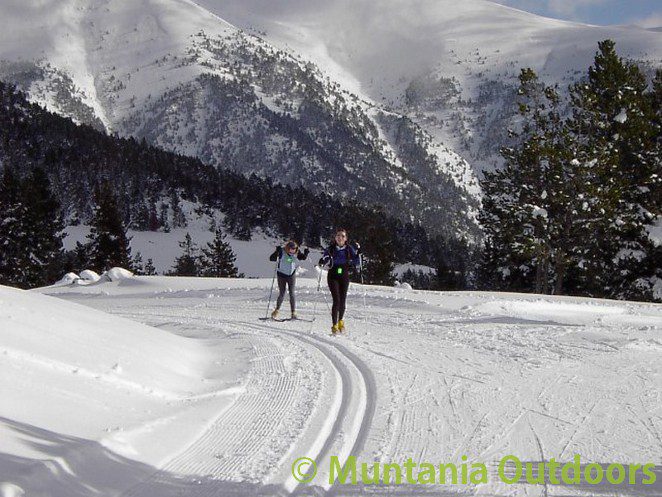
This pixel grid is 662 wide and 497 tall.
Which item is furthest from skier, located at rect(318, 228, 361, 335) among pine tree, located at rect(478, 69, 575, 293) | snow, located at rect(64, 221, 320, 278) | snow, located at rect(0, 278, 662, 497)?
snow, located at rect(64, 221, 320, 278)

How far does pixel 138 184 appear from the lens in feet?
342

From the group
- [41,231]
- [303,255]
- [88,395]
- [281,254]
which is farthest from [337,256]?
[41,231]

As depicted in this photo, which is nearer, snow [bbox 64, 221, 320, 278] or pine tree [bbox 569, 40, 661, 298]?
pine tree [bbox 569, 40, 661, 298]

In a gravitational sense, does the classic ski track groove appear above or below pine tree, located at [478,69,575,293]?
below

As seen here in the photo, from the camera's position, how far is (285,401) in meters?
5.59

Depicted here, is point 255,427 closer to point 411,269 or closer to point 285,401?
point 285,401

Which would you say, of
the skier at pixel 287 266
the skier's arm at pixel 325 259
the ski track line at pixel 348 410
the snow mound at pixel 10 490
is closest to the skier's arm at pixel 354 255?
the skier's arm at pixel 325 259

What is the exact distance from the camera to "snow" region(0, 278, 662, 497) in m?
3.85

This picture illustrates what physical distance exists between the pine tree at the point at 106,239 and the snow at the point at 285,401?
3778 cm

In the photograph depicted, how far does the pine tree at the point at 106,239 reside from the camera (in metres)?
44.2

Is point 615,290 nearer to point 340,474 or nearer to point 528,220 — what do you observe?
point 528,220

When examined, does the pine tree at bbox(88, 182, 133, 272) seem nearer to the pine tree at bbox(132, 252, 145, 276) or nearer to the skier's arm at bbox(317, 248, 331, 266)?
the pine tree at bbox(132, 252, 145, 276)

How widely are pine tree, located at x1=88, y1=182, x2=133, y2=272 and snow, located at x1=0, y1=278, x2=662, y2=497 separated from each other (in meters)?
37.8

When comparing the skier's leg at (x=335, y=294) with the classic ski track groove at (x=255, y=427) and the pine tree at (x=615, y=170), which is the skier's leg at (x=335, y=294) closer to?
the classic ski track groove at (x=255, y=427)
